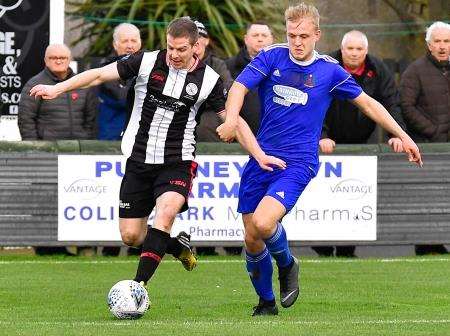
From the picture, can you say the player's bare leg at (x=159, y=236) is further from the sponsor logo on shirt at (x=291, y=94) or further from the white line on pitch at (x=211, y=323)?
the sponsor logo on shirt at (x=291, y=94)

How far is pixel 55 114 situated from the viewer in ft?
49.7

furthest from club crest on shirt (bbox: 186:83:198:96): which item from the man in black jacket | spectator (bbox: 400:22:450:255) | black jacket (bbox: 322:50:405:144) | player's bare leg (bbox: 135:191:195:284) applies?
spectator (bbox: 400:22:450:255)

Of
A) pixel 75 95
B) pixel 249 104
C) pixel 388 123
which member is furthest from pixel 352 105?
pixel 388 123

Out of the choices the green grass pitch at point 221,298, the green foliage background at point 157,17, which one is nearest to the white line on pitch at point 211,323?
the green grass pitch at point 221,298

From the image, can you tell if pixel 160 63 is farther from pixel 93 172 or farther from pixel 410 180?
pixel 410 180

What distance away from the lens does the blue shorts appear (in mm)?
9992

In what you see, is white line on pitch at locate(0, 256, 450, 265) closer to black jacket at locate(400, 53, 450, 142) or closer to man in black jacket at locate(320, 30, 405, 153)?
man in black jacket at locate(320, 30, 405, 153)

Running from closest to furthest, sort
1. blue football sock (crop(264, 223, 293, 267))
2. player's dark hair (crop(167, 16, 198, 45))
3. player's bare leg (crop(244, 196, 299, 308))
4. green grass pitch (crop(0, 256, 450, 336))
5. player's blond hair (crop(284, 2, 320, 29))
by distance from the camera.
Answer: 1. green grass pitch (crop(0, 256, 450, 336))
2. player's bare leg (crop(244, 196, 299, 308))
3. player's blond hair (crop(284, 2, 320, 29))
4. blue football sock (crop(264, 223, 293, 267))
5. player's dark hair (crop(167, 16, 198, 45))

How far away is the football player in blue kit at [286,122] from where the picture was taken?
32.8 feet

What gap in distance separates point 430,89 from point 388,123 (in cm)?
525

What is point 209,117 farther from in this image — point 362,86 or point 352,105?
point 362,86

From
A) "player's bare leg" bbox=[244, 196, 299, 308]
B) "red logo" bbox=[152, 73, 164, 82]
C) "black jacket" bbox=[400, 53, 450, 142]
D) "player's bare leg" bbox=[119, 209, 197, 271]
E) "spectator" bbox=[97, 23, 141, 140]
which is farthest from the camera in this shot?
"spectator" bbox=[97, 23, 141, 140]

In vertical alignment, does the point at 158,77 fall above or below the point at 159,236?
above

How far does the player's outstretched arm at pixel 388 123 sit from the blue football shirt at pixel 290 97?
299mm
